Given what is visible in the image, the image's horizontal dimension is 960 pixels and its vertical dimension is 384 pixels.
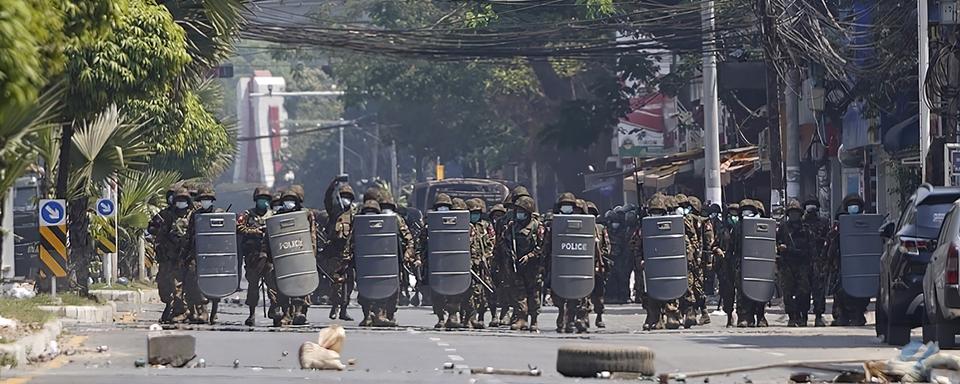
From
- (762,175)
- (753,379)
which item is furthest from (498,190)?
(753,379)

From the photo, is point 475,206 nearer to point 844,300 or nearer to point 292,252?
→ point 292,252

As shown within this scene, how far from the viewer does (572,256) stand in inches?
901

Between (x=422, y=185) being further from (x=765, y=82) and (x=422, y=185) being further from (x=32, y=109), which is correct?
(x=32, y=109)

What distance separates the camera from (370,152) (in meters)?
121

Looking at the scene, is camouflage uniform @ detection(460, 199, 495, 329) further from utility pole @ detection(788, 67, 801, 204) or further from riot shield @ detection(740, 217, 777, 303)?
utility pole @ detection(788, 67, 801, 204)

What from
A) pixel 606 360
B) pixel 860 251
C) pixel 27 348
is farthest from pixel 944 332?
pixel 27 348

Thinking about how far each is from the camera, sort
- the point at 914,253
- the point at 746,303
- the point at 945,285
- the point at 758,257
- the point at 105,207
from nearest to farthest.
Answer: the point at 945,285 < the point at 914,253 < the point at 758,257 < the point at 746,303 < the point at 105,207

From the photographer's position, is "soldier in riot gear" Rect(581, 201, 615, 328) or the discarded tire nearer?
the discarded tire

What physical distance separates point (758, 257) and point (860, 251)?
4.19ft

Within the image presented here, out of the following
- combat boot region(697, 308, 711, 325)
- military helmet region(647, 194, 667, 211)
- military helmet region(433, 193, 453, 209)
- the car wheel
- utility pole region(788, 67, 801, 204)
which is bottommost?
combat boot region(697, 308, 711, 325)

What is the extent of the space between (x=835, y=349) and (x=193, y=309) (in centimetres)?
855

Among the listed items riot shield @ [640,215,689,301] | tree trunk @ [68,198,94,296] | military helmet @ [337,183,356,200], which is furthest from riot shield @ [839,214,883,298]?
tree trunk @ [68,198,94,296]

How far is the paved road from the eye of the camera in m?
14.3

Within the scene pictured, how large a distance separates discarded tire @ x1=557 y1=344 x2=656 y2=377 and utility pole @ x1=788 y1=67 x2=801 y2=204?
17.9 metres
